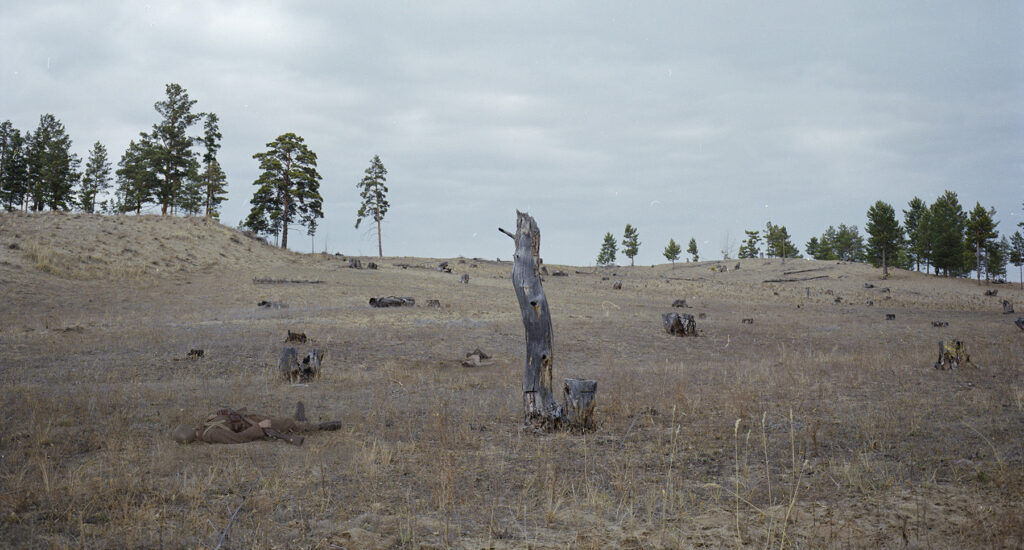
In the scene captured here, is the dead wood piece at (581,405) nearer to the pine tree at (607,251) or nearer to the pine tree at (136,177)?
the pine tree at (136,177)

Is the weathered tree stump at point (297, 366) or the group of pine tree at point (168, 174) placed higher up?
the group of pine tree at point (168, 174)

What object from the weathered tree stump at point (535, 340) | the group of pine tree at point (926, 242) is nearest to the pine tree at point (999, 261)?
the group of pine tree at point (926, 242)

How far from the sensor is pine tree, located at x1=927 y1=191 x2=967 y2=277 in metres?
77.0

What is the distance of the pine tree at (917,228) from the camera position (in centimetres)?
8062

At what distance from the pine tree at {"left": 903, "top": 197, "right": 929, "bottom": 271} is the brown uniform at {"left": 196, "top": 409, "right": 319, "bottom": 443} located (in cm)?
9239

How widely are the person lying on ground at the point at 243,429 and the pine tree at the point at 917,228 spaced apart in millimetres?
92333

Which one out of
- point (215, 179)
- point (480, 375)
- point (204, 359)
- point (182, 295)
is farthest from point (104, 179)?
point (480, 375)

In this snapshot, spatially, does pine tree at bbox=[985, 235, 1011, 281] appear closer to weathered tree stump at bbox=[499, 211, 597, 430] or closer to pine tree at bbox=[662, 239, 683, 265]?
pine tree at bbox=[662, 239, 683, 265]

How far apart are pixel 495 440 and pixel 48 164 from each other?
81618mm

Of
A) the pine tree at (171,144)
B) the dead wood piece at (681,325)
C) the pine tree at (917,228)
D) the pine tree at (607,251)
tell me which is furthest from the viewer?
the pine tree at (607,251)

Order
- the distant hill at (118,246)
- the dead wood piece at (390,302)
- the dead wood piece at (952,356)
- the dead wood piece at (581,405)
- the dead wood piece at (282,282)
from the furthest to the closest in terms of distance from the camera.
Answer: the dead wood piece at (282,282) → the distant hill at (118,246) → the dead wood piece at (390,302) → the dead wood piece at (952,356) → the dead wood piece at (581,405)

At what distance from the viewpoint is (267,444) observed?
792cm

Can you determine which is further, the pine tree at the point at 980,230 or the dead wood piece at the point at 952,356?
the pine tree at the point at 980,230

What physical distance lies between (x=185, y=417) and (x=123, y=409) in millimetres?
1374
